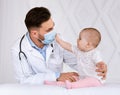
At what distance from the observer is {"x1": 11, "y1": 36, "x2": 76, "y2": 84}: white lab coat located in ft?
7.18

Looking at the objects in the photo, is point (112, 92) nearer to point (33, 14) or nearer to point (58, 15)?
point (33, 14)

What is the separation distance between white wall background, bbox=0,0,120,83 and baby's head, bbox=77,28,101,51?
103cm

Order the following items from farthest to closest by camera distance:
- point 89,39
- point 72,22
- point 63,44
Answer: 1. point 72,22
2. point 63,44
3. point 89,39

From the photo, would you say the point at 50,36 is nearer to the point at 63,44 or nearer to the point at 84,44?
the point at 63,44

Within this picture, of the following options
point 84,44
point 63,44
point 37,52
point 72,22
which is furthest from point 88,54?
point 72,22

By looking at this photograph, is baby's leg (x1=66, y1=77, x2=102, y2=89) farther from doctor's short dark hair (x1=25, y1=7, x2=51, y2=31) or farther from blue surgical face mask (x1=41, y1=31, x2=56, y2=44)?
doctor's short dark hair (x1=25, y1=7, x2=51, y2=31)

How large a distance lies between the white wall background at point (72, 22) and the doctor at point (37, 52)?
849 millimetres

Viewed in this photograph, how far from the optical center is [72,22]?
3227mm

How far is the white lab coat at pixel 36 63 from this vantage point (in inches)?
86.2

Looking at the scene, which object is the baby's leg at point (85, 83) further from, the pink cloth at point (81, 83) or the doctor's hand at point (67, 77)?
the doctor's hand at point (67, 77)

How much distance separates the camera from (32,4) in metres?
3.22

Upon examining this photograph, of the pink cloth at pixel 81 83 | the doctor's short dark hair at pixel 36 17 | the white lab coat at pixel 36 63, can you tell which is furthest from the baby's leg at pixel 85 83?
the doctor's short dark hair at pixel 36 17

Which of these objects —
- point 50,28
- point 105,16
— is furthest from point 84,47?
point 105,16

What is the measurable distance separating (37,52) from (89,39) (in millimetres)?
348
